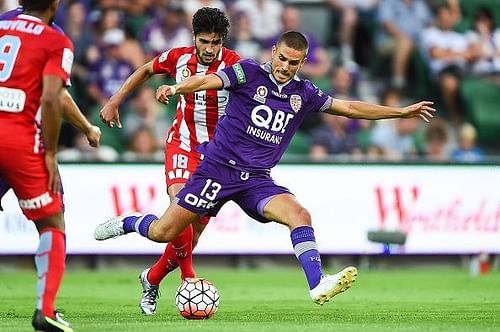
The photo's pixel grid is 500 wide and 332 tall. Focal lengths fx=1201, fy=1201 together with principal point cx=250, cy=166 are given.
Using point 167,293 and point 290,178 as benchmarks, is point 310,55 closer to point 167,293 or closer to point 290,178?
point 290,178

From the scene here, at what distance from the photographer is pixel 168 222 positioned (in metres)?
9.68

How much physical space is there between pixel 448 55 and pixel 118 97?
36.3 feet

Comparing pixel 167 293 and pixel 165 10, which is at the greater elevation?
pixel 165 10

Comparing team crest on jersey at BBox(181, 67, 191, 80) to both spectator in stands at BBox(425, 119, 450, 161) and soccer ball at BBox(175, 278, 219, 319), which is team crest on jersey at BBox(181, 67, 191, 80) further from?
spectator in stands at BBox(425, 119, 450, 161)

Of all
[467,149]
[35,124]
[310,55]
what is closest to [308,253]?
[35,124]

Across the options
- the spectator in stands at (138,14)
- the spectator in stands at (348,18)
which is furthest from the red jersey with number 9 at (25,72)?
the spectator in stands at (348,18)

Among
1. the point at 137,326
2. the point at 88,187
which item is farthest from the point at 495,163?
the point at 137,326

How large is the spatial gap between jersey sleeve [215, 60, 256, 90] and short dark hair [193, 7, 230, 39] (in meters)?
0.60

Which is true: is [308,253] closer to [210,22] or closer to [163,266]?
[163,266]

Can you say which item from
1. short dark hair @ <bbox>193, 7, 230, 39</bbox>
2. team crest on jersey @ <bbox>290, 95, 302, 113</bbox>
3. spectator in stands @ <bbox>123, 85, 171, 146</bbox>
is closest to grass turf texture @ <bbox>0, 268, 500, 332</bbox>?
Answer: team crest on jersey @ <bbox>290, 95, 302, 113</bbox>

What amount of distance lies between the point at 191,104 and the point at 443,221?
6.99 m

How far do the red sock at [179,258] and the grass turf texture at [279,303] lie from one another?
350 mm

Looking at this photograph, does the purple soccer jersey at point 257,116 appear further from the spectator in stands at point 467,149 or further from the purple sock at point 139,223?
the spectator in stands at point 467,149

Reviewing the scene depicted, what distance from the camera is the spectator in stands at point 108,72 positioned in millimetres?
18484
